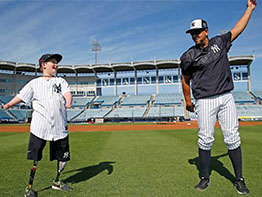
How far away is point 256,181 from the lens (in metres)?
3.06

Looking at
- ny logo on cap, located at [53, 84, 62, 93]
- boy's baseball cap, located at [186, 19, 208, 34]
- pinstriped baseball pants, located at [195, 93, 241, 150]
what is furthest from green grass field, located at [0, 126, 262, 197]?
boy's baseball cap, located at [186, 19, 208, 34]

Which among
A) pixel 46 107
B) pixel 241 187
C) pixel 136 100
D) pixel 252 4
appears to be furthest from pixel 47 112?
pixel 136 100

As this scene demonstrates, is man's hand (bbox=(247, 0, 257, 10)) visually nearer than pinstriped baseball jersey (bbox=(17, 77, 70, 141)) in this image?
No

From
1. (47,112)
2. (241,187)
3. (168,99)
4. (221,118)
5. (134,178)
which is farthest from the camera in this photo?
(168,99)

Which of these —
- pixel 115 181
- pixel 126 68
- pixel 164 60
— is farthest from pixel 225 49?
pixel 126 68

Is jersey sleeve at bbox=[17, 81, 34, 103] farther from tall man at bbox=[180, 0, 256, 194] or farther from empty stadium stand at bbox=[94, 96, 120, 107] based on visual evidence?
empty stadium stand at bbox=[94, 96, 120, 107]

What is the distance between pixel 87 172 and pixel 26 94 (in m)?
1.87

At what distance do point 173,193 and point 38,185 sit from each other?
6.51 feet

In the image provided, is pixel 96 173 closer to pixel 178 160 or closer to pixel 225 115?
pixel 178 160

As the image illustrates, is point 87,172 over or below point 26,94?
below

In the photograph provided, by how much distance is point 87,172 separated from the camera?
→ 3877 millimetres

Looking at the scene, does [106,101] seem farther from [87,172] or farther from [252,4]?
[252,4]

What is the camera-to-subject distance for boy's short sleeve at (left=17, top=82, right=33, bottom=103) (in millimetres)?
2771

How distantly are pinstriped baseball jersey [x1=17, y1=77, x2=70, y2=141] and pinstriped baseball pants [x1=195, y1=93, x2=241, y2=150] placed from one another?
195cm
